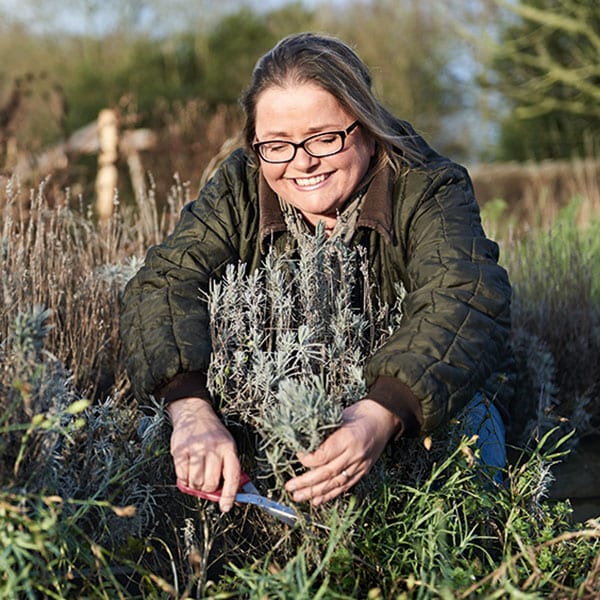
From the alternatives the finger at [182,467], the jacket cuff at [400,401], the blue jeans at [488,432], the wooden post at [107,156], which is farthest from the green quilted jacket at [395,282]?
the wooden post at [107,156]

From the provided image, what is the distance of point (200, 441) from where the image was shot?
1873mm

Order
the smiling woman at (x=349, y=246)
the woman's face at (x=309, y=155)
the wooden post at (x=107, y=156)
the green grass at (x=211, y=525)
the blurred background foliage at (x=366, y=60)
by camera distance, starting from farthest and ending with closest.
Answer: the blurred background foliage at (x=366, y=60)
the wooden post at (x=107, y=156)
the woman's face at (x=309, y=155)
the smiling woman at (x=349, y=246)
the green grass at (x=211, y=525)

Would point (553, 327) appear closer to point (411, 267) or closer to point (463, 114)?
point (411, 267)

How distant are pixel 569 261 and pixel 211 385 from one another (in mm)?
2705

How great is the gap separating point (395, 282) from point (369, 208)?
26 centimetres

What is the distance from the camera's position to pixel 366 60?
10133 mm

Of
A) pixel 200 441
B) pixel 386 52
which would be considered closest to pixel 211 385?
pixel 200 441

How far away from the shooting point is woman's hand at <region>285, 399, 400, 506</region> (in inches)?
70.6

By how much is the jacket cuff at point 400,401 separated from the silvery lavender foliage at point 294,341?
0.39 ft

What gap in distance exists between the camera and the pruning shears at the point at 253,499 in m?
1.86

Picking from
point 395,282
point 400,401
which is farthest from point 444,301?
point 395,282

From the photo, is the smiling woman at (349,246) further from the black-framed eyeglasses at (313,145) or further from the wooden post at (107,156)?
the wooden post at (107,156)

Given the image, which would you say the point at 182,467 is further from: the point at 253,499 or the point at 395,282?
the point at 395,282

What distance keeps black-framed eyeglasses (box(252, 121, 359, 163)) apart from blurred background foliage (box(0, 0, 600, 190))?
588 centimetres
